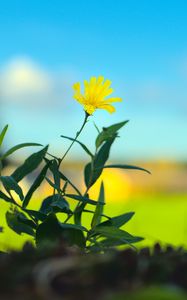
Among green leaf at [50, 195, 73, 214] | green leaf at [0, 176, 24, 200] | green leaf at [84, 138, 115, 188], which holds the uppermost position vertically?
green leaf at [84, 138, 115, 188]

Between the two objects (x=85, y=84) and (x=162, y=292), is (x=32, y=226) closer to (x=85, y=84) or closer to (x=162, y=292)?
(x=85, y=84)

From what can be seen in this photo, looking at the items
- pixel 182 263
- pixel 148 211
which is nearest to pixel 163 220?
pixel 148 211

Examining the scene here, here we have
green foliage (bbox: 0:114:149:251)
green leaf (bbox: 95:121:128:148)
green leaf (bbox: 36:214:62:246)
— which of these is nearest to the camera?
green leaf (bbox: 36:214:62:246)

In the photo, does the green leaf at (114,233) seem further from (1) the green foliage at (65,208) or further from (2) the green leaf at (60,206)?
(2) the green leaf at (60,206)

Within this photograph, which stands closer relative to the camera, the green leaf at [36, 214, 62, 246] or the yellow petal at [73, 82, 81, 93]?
the green leaf at [36, 214, 62, 246]

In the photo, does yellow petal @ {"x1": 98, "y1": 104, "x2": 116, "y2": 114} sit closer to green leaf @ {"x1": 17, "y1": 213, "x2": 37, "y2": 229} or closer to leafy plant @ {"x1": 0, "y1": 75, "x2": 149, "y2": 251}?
leafy plant @ {"x1": 0, "y1": 75, "x2": 149, "y2": 251}

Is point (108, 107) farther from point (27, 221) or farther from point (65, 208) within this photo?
point (27, 221)

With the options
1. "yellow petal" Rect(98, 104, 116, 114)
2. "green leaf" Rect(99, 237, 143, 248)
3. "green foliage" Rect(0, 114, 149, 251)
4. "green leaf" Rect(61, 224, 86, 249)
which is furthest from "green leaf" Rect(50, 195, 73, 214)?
"yellow petal" Rect(98, 104, 116, 114)

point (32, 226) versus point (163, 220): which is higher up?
point (163, 220)
